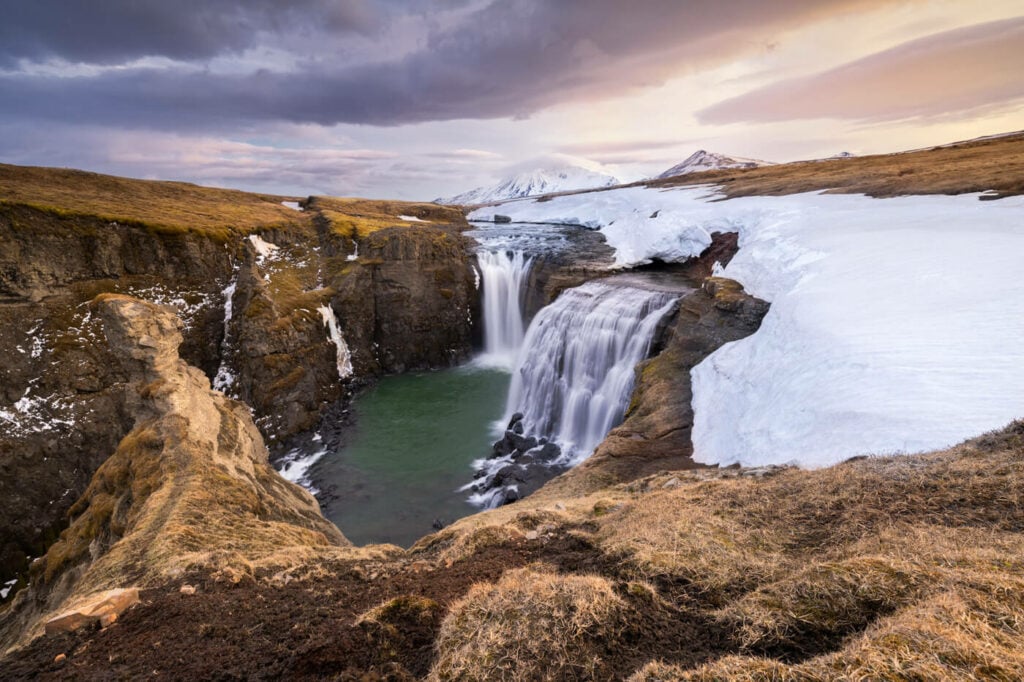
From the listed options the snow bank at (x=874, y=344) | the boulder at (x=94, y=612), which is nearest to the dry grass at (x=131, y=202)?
the boulder at (x=94, y=612)

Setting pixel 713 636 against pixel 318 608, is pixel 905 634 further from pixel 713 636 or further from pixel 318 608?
pixel 318 608

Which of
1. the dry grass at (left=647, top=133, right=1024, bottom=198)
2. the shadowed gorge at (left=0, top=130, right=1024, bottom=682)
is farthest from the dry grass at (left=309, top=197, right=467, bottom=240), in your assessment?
the dry grass at (left=647, top=133, right=1024, bottom=198)

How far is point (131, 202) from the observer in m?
40.9

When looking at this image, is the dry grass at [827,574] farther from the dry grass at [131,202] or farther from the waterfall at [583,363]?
the dry grass at [131,202]

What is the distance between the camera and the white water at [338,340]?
3709cm

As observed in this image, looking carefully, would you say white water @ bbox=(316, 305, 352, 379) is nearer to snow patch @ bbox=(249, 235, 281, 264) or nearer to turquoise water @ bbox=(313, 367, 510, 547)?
turquoise water @ bbox=(313, 367, 510, 547)

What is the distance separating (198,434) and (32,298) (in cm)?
2217

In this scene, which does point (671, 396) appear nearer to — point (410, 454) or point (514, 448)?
point (514, 448)

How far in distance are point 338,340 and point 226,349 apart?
25.9 ft

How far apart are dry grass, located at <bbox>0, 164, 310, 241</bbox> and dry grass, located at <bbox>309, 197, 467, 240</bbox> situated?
471cm

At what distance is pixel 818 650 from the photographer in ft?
14.3

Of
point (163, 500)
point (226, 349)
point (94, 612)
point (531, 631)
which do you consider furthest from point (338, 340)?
point (531, 631)

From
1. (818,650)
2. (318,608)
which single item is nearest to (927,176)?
(818,650)

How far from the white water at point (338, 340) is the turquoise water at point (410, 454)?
2661mm
